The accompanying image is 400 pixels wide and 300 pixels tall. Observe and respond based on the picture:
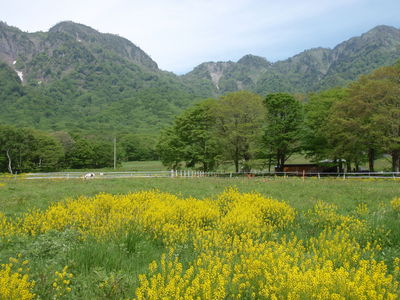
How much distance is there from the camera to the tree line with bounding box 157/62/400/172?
30469 millimetres

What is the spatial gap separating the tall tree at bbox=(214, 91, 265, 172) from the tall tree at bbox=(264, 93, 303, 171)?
5.68 feet

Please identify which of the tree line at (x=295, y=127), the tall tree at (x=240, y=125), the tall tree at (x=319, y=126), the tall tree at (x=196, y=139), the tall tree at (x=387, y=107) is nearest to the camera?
the tall tree at (x=387, y=107)

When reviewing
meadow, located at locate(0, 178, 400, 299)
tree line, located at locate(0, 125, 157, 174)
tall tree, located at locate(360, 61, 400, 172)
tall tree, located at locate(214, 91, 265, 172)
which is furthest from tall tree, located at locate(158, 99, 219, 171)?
tree line, located at locate(0, 125, 157, 174)

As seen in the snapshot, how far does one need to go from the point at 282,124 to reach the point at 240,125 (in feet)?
19.3

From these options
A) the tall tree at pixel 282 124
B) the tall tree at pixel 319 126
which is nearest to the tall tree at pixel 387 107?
the tall tree at pixel 319 126

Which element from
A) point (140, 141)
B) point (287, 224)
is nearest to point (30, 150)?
point (140, 141)

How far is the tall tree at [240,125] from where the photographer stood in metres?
37.0

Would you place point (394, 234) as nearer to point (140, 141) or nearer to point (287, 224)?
point (287, 224)

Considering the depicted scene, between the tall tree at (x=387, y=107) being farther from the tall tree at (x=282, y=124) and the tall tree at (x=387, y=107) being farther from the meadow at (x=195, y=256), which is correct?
the meadow at (x=195, y=256)

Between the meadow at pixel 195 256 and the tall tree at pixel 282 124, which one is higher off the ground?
the tall tree at pixel 282 124

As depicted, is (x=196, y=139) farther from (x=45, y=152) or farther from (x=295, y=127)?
(x=45, y=152)

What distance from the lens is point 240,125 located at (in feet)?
121

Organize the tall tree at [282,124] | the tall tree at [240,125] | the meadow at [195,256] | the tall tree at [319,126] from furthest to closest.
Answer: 1. the tall tree at [282,124]
2. the tall tree at [240,125]
3. the tall tree at [319,126]
4. the meadow at [195,256]

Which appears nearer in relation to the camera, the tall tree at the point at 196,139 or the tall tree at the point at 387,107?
the tall tree at the point at 387,107
